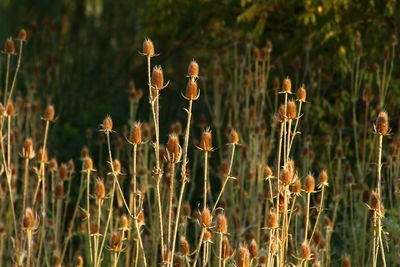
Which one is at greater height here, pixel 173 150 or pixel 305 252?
pixel 173 150

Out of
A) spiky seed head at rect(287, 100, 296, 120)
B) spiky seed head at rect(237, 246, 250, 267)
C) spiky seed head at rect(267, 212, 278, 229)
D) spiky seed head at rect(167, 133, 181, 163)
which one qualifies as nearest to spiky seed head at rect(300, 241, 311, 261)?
spiky seed head at rect(267, 212, 278, 229)

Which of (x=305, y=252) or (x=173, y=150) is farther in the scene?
(x=305, y=252)

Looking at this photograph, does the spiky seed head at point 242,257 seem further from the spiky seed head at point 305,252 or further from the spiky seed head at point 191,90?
the spiky seed head at point 191,90

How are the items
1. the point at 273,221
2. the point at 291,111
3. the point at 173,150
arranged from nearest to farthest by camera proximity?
Result: the point at 173,150, the point at 273,221, the point at 291,111

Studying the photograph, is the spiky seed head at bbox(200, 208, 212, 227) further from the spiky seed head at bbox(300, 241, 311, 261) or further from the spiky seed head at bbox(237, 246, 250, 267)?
the spiky seed head at bbox(300, 241, 311, 261)

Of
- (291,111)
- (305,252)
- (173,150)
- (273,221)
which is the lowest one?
(305,252)

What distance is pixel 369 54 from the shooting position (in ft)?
19.3

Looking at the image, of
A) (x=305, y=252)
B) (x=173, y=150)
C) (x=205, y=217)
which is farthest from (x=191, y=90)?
(x=305, y=252)

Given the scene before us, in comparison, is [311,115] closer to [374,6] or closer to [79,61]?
[374,6]

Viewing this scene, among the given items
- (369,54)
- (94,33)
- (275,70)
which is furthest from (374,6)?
(94,33)

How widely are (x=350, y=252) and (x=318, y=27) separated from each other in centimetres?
184

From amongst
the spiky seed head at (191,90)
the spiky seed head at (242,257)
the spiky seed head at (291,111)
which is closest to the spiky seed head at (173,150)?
the spiky seed head at (191,90)

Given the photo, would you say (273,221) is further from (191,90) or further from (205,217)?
(191,90)

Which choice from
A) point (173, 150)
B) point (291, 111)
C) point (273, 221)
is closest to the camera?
point (173, 150)
